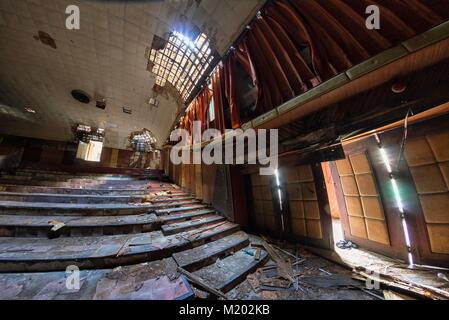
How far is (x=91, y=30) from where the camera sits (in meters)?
4.49

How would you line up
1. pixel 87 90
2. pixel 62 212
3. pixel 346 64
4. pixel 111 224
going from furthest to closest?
pixel 87 90 < pixel 62 212 < pixel 111 224 < pixel 346 64

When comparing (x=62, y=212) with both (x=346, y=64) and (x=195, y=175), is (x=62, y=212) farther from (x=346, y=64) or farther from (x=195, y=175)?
(x=346, y=64)

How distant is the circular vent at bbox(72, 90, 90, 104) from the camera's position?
6988 mm

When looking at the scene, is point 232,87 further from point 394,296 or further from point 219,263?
point 394,296

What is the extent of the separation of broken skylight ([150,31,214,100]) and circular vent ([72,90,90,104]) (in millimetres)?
3872

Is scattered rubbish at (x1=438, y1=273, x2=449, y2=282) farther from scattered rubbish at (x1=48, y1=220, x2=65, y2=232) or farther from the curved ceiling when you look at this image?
scattered rubbish at (x1=48, y1=220, x2=65, y2=232)

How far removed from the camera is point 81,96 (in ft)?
23.8

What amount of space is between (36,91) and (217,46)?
891cm

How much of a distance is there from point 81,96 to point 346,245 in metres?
11.5

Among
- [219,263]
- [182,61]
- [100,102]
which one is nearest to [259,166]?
[219,263]

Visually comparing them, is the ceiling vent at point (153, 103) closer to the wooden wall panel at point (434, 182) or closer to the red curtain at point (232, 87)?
the red curtain at point (232, 87)

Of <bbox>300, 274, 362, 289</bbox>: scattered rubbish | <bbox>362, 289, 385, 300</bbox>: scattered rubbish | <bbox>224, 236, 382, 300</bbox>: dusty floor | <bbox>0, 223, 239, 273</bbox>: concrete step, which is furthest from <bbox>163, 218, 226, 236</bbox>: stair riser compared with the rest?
<bbox>362, 289, 385, 300</bbox>: scattered rubbish

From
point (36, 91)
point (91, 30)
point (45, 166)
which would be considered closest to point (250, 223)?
point (45, 166)
